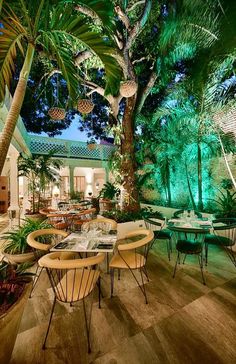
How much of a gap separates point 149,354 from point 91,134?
480 inches

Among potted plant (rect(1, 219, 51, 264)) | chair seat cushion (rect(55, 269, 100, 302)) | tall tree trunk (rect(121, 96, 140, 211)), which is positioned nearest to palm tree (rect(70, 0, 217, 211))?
tall tree trunk (rect(121, 96, 140, 211))

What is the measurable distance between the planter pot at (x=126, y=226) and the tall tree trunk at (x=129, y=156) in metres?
0.50

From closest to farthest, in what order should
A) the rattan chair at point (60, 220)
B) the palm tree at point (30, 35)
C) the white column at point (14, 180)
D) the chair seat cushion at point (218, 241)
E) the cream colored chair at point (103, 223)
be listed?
1. the palm tree at point (30, 35)
2. the chair seat cushion at point (218, 241)
3. the cream colored chair at point (103, 223)
4. the rattan chair at point (60, 220)
5. the white column at point (14, 180)

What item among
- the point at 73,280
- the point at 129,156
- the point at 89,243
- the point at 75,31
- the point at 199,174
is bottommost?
the point at 73,280

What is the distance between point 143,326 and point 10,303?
142cm

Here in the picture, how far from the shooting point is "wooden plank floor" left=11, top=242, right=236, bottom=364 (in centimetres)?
171

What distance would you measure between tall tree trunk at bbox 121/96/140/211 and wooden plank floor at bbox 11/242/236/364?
→ 292cm

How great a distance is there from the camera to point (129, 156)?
5.58 metres

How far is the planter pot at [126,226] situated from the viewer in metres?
5.07

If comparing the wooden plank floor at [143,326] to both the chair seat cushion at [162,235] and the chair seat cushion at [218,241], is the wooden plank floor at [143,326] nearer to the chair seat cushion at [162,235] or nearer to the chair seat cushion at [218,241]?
the chair seat cushion at [218,241]

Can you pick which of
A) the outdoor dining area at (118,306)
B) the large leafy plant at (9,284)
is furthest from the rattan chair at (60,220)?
the large leafy plant at (9,284)

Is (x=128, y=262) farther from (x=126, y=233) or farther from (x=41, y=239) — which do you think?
(x=41, y=239)

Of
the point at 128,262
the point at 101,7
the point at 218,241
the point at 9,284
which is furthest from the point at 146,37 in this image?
the point at 9,284

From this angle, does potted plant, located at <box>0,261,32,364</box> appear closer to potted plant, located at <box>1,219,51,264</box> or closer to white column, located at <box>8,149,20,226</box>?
potted plant, located at <box>1,219,51,264</box>
